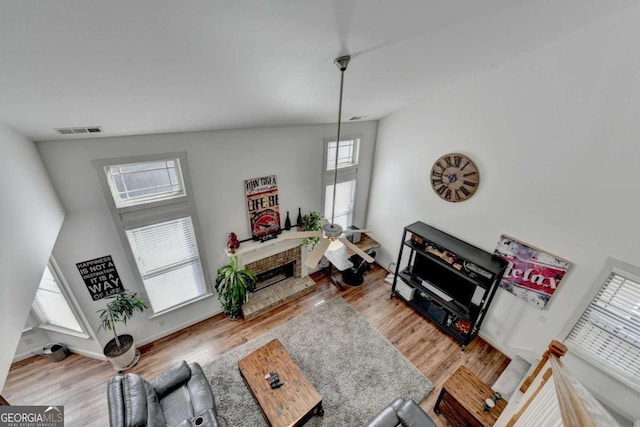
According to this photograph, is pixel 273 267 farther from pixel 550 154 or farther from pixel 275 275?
pixel 550 154

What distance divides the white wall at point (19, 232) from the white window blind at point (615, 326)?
5780mm

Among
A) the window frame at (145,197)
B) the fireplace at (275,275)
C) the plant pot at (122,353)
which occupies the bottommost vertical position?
the plant pot at (122,353)

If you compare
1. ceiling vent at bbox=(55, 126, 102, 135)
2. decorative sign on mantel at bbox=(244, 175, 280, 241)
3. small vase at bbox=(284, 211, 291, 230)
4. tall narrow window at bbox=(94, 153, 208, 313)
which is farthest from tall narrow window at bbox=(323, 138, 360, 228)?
ceiling vent at bbox=(55, 126, 102, 135)

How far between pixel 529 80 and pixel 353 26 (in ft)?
9.36

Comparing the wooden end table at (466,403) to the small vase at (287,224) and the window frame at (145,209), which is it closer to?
the small vase at (287,224)

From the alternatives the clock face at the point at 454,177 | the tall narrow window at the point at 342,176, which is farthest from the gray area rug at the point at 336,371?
the clock face at the point at 454,177

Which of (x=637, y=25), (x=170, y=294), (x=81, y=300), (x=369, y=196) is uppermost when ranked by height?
(x=637, y=25)

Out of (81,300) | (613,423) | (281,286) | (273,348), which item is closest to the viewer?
(613,423)

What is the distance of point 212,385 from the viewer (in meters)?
3.77

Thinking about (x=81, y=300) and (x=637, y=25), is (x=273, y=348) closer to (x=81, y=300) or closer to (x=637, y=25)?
(x=81, y=300)

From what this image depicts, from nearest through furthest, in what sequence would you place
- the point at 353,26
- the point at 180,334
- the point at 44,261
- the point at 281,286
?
the point at 353,26 < the point at 44,261 < the point at 180,334 < the point at 281,286

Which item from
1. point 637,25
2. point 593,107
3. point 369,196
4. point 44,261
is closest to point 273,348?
point 44,261

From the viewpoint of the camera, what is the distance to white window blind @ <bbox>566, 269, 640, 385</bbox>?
2.99 meters

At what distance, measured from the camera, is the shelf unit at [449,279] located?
4020 mm
